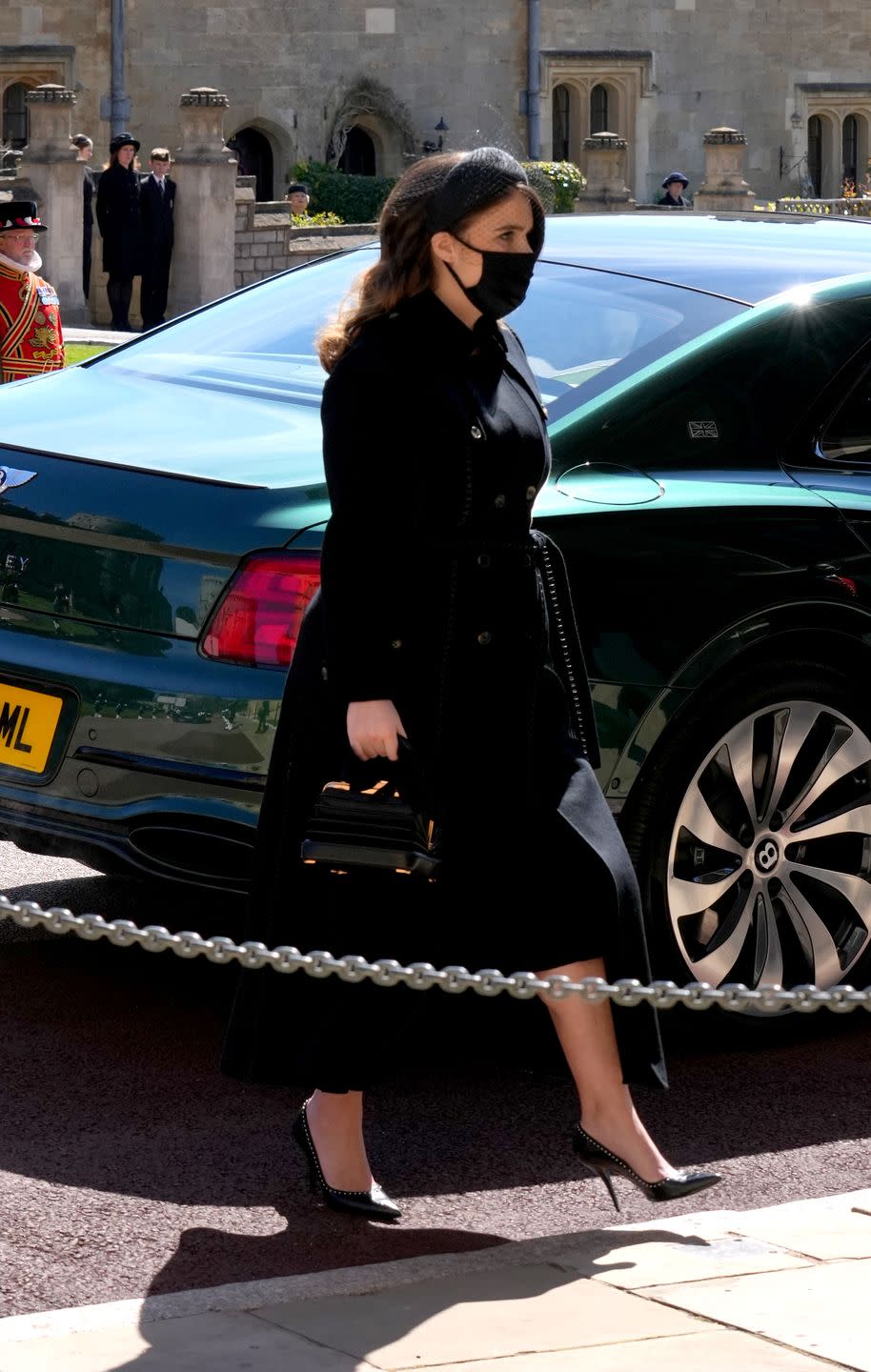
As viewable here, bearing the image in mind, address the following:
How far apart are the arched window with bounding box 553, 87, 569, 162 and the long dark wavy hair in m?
41.9

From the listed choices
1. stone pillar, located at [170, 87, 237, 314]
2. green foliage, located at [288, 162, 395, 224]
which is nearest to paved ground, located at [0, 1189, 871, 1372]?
stone pillar, located at [170, 87, 237, 314]

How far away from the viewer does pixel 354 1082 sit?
166 inches

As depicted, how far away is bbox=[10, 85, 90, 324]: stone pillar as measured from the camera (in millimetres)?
27906

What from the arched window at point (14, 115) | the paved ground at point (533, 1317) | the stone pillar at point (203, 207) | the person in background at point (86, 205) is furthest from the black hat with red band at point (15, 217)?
the arched window at point (14, 115)

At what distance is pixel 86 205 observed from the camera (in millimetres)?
28750

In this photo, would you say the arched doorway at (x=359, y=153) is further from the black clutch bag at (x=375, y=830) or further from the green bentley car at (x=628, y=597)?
the black clutch bag at (x=375, y=830)

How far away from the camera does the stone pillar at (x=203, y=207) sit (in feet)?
96.5

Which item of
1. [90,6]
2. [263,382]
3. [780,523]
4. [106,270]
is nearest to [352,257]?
[263,382]

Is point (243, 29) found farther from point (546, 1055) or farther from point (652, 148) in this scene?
point (546, 1055)

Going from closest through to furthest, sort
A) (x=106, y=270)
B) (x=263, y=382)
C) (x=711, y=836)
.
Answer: (x=711, y=836), (x=263, y=382), (x=106, y=270)

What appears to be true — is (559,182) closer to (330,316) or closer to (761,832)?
(330,316)

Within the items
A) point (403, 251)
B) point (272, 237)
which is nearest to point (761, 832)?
point (403, 251)

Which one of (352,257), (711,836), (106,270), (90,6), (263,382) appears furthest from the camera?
(90,6)

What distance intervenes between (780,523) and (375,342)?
Result: 140 centimetres
